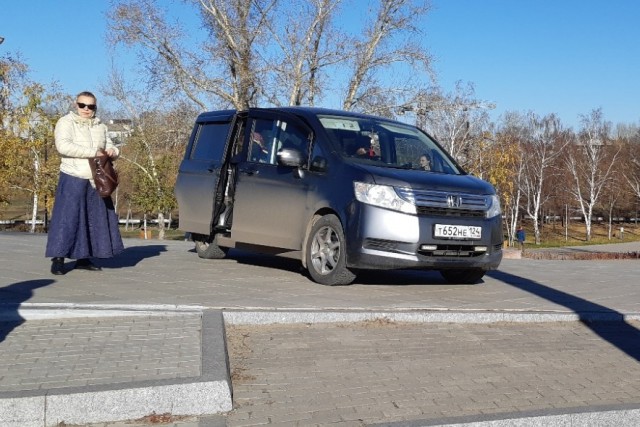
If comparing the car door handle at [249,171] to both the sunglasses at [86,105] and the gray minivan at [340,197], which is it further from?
the sunglasses at [86,105]

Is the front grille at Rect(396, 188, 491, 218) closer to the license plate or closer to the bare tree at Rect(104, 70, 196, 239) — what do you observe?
the license plate

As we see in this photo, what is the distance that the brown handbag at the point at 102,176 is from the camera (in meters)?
7.92

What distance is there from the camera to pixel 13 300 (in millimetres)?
6289

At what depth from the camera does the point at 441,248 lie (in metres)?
7.89

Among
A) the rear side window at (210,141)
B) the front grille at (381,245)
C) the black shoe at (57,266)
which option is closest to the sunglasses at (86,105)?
the black shoe at (57,266)

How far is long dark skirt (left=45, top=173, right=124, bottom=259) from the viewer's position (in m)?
7.85

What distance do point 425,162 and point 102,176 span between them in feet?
11.7

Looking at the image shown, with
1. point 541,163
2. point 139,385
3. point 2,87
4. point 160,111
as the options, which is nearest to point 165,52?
point 160,111

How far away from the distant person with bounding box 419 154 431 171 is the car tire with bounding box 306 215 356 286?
1334 mm

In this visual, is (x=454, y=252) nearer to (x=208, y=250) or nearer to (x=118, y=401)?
(x=208, y=250)

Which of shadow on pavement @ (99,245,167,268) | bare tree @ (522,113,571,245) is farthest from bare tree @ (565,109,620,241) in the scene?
shadow on pavement @ (99,245,167,268)

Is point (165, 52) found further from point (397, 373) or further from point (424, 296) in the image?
point (397, 373)

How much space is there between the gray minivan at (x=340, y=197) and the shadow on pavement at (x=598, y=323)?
2.22 ft

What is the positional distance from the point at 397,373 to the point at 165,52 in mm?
25684
